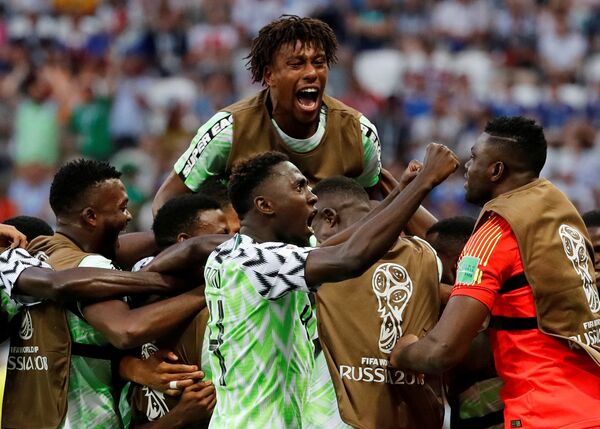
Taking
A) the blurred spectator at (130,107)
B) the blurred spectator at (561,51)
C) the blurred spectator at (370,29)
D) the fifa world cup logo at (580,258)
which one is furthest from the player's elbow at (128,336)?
the blurred spectator at (370,29)

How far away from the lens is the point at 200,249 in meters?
6.56

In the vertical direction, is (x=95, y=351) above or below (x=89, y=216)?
below

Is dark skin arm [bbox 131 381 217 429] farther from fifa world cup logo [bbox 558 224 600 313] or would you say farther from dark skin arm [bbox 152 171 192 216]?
fifa world cup logo [bbox 558 224 600 313]

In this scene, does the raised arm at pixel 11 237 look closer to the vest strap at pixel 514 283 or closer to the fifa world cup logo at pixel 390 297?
the fifa world cup logo at pixel 390 297

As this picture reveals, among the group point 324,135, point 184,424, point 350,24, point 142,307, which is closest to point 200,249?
point 142,307

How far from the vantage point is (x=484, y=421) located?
7.21 metres

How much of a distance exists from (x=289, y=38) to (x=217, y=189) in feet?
3.33

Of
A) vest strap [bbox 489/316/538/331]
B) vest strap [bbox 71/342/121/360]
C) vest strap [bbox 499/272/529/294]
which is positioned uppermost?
vest strap [bbox 499/272/529/294]

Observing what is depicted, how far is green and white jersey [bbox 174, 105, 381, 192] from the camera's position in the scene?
7746 millimetres

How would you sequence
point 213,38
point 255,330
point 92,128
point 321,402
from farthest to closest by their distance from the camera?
point 213,38, point 92,128, point 321,402, point 255,330

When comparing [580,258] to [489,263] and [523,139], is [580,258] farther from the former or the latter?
[523,139]

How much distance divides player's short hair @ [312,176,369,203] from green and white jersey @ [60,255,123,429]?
4.14 feet

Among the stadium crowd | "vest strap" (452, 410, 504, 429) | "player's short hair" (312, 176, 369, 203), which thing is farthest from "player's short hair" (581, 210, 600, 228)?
the stadium crowd

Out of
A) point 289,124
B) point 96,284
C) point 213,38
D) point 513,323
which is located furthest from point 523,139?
point 213,38
